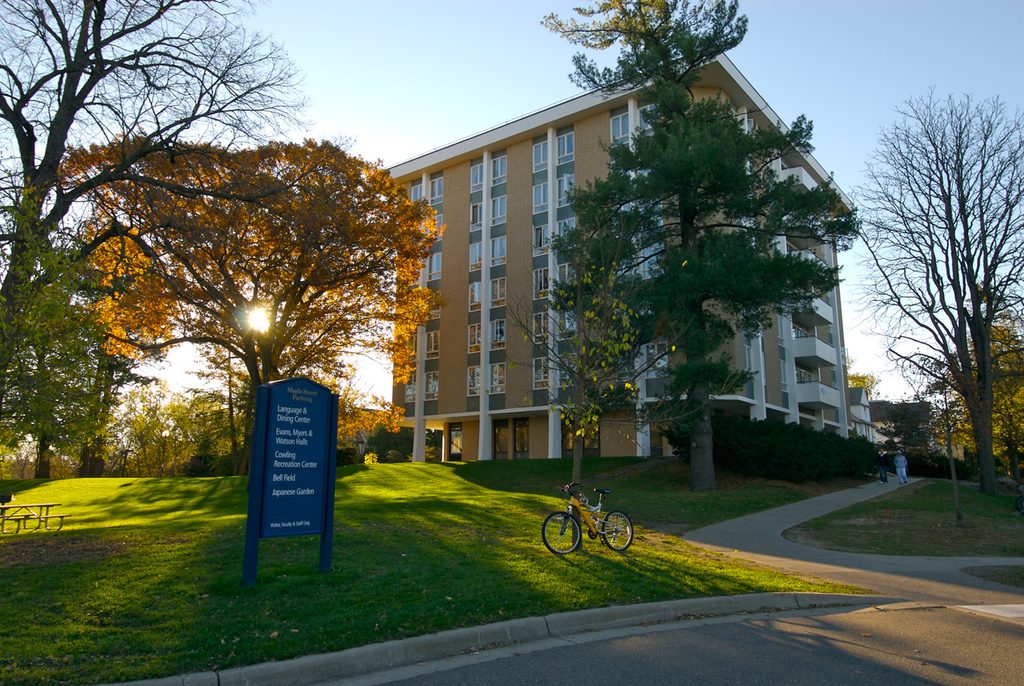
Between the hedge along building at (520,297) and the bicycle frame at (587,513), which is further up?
the hedge along building at (520,297)

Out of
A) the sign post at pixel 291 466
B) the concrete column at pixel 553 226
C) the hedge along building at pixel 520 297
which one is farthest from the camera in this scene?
the concrete column at pixel 553 226

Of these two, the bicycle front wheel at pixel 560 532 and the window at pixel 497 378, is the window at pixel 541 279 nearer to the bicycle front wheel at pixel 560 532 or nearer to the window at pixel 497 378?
the window at pixel 497 378

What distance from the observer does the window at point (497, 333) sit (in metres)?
42.2

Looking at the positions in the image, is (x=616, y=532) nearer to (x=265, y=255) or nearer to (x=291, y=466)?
(x=291, y=466)

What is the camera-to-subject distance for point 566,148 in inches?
1641

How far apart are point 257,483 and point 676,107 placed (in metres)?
21.5

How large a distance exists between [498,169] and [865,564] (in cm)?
3579

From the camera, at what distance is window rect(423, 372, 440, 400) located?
149 ft

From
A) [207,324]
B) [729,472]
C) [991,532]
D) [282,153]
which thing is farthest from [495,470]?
[991,532]

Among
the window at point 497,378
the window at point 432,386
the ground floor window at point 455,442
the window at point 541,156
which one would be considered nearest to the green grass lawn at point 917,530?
the window at point 497,378

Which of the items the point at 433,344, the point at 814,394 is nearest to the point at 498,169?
the point at 433,344

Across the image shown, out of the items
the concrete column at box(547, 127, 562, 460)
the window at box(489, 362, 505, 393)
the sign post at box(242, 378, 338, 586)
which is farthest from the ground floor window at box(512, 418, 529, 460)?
the sign post at box(242, 378, 338, 586)

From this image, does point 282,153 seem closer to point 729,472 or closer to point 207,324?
point 207,324

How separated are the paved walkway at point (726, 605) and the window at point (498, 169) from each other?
31.4 m
